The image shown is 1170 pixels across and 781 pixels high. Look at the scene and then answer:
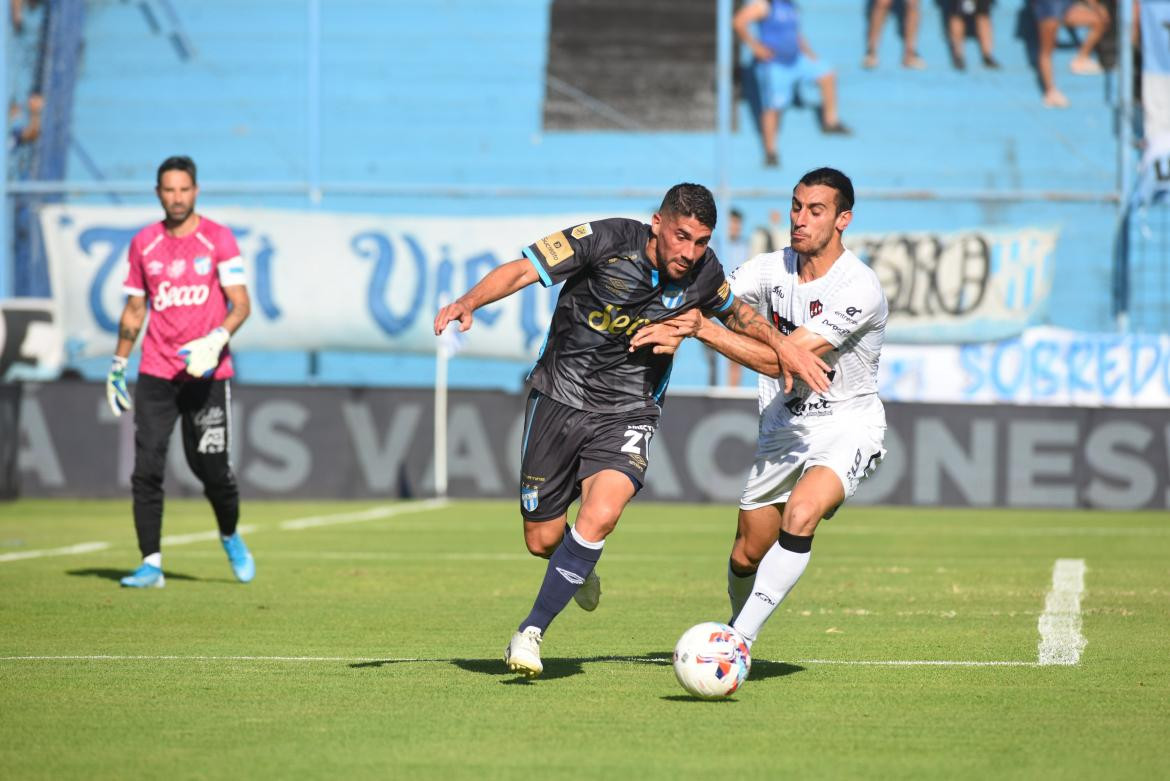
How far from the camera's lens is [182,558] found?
43.4 ft

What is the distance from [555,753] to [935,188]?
66.9 feet

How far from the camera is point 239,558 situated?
1134cm

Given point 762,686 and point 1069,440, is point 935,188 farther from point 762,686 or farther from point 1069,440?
point 762,686

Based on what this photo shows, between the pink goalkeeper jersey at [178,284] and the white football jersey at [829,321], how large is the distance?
4.13 m

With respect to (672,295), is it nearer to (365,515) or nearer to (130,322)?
(130,322)

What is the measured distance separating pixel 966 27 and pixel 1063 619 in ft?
57.5

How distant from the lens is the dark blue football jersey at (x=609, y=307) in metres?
7.55

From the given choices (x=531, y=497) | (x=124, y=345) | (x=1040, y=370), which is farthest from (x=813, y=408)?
(x=1040, y=370)

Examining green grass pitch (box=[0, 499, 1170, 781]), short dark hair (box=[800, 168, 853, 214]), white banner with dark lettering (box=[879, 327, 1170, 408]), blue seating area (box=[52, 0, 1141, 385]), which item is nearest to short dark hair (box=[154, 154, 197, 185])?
green grass pitch (box=[0, 499, 1170, 781])

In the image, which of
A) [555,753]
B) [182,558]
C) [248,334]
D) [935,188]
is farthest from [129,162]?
[555,753]

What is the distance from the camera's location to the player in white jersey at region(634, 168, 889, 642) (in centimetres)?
741

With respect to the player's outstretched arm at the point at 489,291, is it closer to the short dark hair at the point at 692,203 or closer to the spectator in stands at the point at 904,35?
the short dark hair at the point at 692,203

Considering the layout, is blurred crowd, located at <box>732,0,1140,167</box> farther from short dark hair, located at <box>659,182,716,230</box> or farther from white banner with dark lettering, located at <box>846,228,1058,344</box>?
short dark hair, located at <box>659,182,716,230</box>

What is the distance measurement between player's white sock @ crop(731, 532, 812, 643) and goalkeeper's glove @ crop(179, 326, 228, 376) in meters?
4.49
